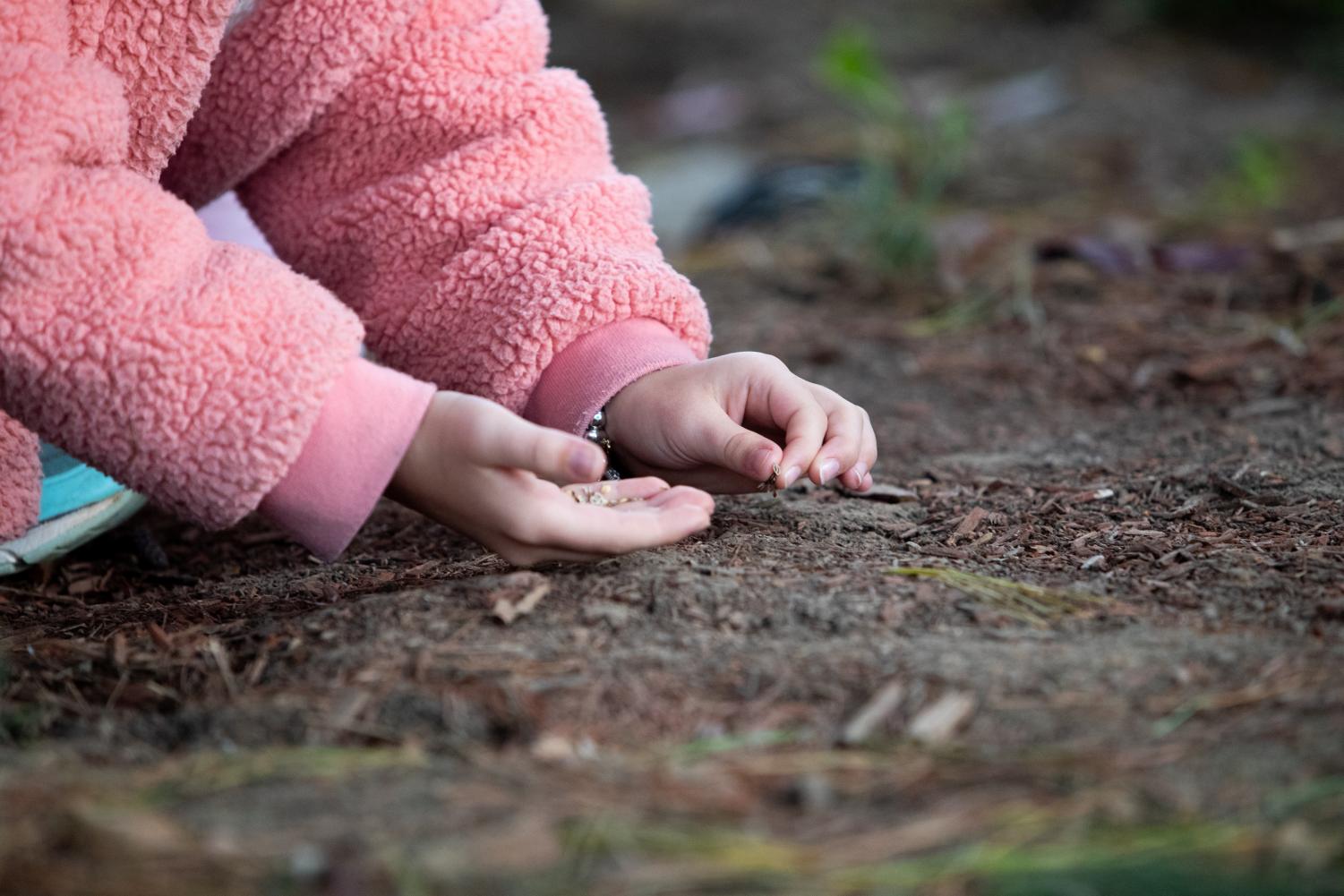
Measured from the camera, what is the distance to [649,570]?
1144 mm

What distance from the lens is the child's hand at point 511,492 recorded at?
3.45 feet

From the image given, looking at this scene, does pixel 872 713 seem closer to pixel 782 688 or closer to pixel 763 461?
pixel 782 688

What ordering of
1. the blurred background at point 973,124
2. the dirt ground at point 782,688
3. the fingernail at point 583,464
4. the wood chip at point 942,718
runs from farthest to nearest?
the blurred background at point 973,124 < the fingernail at point 583,464 < the wood chip at point 942,718 < the dirt ground at point 782,688

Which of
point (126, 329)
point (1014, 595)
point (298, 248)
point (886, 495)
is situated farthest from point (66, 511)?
point (1014, 595)

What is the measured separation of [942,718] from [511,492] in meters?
0.40

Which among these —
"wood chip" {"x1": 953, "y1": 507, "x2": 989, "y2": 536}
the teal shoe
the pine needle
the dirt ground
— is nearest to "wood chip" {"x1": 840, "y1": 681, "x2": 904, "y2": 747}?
the dirt ground

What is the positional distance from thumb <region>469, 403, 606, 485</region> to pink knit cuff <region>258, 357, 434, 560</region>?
0.07 metres

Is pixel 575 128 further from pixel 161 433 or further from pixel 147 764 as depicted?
pixel 147 764

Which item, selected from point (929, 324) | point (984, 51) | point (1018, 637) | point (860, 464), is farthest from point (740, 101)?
point (1018, 637)

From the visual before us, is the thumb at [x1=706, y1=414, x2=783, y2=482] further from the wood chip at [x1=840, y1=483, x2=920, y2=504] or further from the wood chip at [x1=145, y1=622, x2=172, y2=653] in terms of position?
the wood chip at [x1=145, y1=622, x2=172, y2=653]

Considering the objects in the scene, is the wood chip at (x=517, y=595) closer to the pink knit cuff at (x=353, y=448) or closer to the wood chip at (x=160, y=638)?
the pink knit cuff at (x=353, y=448)

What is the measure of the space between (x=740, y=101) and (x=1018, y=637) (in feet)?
13.5

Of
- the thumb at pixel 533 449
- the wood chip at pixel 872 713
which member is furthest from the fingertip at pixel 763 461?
the wood chip at pixel 872 713

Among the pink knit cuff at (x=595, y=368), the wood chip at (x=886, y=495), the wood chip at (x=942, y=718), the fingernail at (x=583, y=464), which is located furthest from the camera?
the wood chip at (x=886, y=495)
